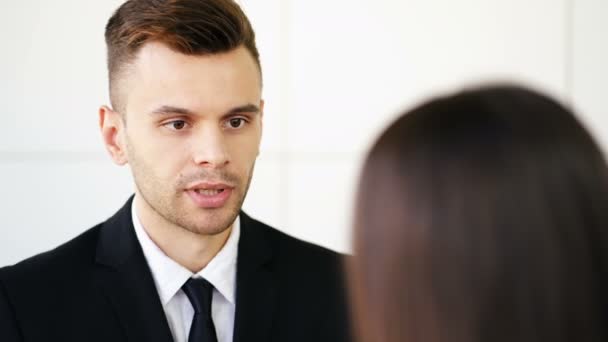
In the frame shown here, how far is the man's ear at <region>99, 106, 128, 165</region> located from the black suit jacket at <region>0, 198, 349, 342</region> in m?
0.12

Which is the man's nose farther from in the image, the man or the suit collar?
the suit collar

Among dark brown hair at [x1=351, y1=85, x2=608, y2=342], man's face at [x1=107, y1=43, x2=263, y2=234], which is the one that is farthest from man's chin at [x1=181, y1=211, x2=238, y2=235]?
dark brown hair at [x1=351, y1=85, x2=608, y2=342]

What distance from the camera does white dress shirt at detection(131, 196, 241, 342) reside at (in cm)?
185

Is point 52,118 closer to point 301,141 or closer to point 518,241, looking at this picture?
point 301,141

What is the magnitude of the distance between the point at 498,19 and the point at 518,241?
2503 mm

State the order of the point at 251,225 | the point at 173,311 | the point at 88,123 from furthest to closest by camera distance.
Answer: the point at 88,123 → the point at 251,225 → the point at 173,311

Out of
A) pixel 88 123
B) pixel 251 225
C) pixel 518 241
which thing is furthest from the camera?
pixel 88 123

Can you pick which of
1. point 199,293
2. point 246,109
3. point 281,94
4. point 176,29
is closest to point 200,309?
point 199,293

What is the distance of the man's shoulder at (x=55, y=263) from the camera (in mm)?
1849

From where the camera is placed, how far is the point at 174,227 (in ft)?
6.11

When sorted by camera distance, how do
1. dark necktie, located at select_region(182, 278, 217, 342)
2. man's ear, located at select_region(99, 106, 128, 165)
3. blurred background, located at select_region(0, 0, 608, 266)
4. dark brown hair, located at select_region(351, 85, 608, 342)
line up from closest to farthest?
dark brown hair, located at select_region(351, 85, 608, 342)
dark necktie, located at select_region(182, 278, 217, 342)
man's ear, located at select_region(99, 106, 128, 165)
blurred background, located at select_region(0, 0, 608, 266)

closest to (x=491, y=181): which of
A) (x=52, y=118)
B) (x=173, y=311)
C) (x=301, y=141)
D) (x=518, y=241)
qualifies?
(x=518, y=241)

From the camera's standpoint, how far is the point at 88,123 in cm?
316

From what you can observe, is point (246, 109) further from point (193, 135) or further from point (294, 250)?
point (294, 250)
